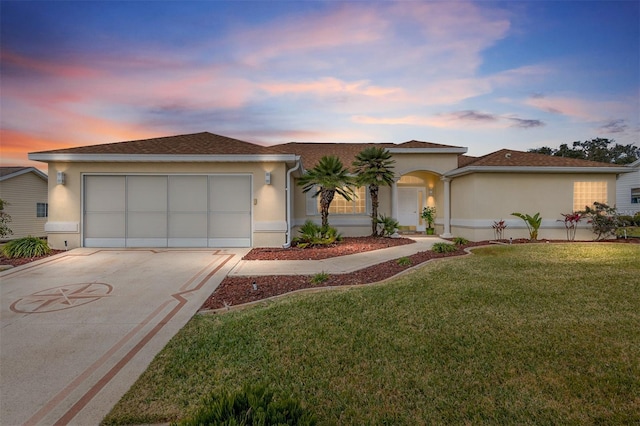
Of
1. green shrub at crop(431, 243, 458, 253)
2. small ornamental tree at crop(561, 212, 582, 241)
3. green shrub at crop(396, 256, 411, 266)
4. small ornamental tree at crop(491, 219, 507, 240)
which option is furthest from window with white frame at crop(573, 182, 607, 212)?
green shrub at crop(396, 256, 411, 266)

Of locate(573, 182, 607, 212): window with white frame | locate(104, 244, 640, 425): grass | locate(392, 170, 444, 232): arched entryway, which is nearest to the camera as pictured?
locate(104, 244, 640, 425): grass

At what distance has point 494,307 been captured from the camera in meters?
4.55

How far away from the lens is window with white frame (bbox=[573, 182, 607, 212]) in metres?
12.5

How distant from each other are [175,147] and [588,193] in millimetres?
16400

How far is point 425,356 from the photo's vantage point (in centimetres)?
327

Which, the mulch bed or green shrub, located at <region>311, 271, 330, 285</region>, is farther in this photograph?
green shrub, located at <region>311, 271, 330, 285</region>

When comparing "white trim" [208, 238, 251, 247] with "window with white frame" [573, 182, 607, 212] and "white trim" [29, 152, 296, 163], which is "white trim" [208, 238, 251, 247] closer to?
"white trim" [29, 152, 296, 163]

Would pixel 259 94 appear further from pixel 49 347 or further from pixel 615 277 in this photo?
pixel 615 277

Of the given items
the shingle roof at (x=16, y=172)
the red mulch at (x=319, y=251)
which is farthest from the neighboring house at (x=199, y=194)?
the shingle roof at (x=16, y=172)

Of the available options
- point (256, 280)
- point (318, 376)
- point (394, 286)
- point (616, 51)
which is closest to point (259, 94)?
point (256, 280)

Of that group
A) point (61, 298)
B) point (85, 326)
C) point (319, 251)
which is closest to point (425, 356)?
point (85, 326)

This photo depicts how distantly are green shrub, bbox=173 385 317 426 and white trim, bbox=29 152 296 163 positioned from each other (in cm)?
930

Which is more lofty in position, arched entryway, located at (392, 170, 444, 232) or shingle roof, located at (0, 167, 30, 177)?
shingle roof, located at (0, 167, 30, 177)

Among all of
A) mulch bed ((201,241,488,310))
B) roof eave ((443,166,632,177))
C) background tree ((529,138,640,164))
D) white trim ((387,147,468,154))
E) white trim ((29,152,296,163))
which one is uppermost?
Answer: background tree ((529,138,640,164))
